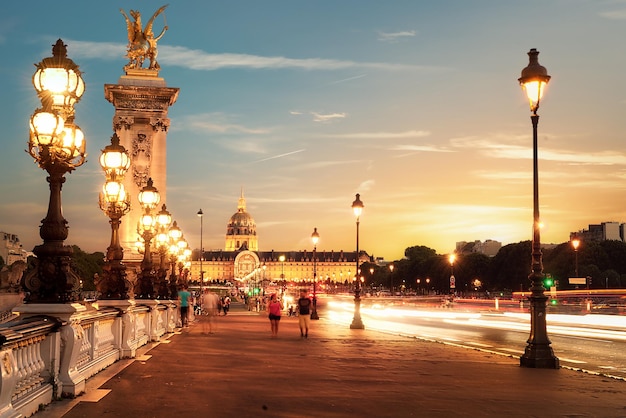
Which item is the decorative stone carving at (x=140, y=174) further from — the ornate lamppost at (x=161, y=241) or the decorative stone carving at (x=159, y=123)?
the ornate lamppost at (x=161, y=241)

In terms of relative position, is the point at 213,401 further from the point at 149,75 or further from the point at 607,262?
the point at 607,262

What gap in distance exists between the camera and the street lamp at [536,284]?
20.9 metres

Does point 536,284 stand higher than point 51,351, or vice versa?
point 536,284

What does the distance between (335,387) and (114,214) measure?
1047 cm

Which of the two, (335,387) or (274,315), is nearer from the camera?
(335,387)

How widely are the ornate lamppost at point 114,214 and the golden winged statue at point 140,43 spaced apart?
4229cm

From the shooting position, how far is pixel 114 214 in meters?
23.7

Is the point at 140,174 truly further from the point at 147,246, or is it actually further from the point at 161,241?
the point at 147,246

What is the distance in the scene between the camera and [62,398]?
44.3ft

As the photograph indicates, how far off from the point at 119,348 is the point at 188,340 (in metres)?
10.7

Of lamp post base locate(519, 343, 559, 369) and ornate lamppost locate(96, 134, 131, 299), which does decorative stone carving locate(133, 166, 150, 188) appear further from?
lamp post base locate(519, 343, 559, 369)

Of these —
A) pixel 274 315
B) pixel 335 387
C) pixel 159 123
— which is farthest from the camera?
pixel 159 123

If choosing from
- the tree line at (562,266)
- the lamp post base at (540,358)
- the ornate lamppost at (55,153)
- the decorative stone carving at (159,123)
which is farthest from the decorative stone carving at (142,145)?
the tree line at (562,266)

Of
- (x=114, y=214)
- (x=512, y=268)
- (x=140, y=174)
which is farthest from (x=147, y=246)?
(x=512, y=268)
